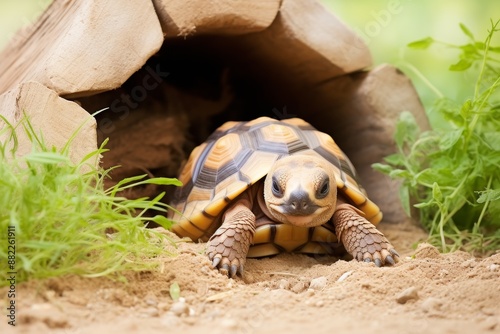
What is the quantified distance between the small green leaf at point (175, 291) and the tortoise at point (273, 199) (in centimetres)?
39

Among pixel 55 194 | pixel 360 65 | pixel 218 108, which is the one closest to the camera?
pixel 55 194

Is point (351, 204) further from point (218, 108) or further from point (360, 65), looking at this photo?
point (218, 108)

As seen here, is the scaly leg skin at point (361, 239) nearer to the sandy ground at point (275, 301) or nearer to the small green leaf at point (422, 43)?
the sandy ground at point (275, 301)

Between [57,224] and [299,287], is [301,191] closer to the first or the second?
[299,287]

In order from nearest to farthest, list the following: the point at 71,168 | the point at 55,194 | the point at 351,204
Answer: the point at 55,194
the point at 71,168
the point at 351,204

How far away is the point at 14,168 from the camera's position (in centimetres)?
250

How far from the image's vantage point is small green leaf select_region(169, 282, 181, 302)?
226cm

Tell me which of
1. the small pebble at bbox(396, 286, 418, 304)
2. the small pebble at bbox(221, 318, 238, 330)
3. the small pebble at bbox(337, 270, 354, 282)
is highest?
the small pebble at bbox(221, 318, 238, 330)

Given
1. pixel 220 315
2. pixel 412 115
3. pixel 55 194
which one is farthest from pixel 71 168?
pixel 412 115

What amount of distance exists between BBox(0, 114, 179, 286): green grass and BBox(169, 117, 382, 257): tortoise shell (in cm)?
87

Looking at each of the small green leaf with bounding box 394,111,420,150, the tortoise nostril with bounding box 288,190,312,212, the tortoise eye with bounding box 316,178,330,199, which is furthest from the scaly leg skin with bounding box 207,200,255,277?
A: the small green leaf with bounding box 394,111,420,150

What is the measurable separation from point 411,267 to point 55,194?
1592 mm

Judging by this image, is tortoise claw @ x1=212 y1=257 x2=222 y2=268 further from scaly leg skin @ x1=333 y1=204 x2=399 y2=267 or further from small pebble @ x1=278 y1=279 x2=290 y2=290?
scaly leg skin @ x1=333 y1=204 x2=399 y2=267

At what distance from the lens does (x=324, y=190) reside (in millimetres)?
2912
